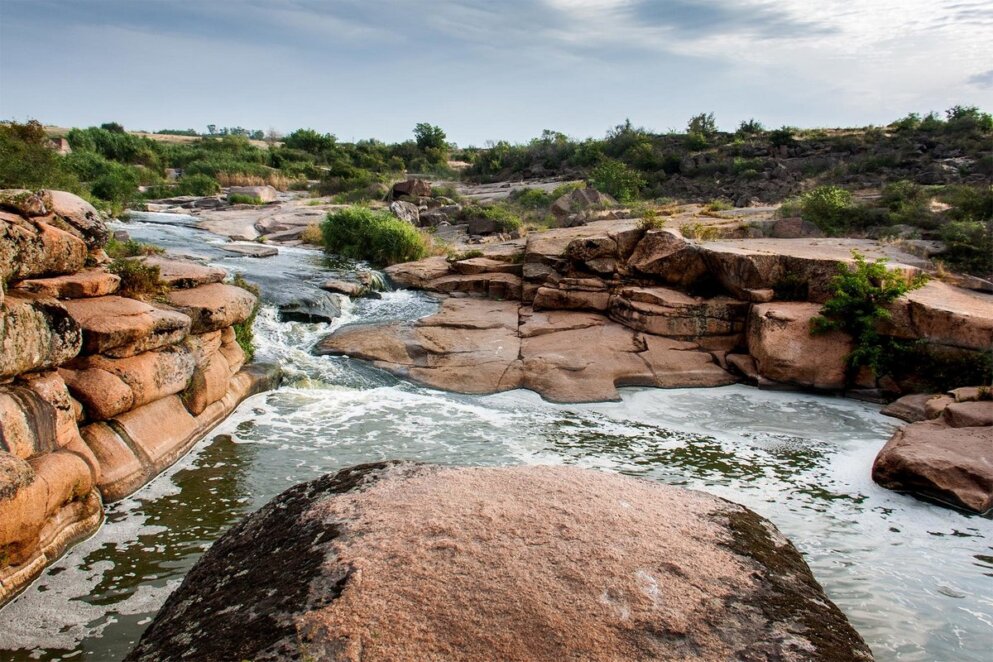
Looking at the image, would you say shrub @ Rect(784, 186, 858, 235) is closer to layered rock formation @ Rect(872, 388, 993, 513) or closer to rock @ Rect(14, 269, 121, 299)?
layered rock formation @ Rect(872, 388, 993, 513)

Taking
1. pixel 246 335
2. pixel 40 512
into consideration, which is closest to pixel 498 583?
pixel 40 512

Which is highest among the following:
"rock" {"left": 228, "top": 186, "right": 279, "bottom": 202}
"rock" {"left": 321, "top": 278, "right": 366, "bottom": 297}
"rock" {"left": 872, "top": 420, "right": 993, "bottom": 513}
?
"rock" {"left": 228, "top": 186, "right": 279, "bottom": 202}

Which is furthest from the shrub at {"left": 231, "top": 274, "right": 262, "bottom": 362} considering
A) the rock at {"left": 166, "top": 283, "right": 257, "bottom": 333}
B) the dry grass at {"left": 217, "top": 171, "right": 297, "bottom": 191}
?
the dry grass at {"left": 217, "top": 171, "right": 297, "bottom": 191}

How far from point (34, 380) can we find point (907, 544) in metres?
7.16

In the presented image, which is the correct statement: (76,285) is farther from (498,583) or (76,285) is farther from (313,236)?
(313,236)

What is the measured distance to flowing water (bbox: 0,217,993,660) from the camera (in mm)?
4469

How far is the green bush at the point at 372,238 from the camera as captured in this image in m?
15.9

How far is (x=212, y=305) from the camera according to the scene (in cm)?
843

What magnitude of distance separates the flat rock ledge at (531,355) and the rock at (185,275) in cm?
203

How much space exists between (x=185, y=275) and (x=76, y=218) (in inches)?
63.8

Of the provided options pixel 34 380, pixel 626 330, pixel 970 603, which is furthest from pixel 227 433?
pixel 970 603

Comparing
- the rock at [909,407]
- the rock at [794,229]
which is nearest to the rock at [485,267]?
the rock at [794,229]

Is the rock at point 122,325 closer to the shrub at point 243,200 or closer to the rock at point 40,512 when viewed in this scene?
the rock at point 40,512

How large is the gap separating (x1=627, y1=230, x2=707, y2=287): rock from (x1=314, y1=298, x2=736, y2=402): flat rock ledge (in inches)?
52.2
